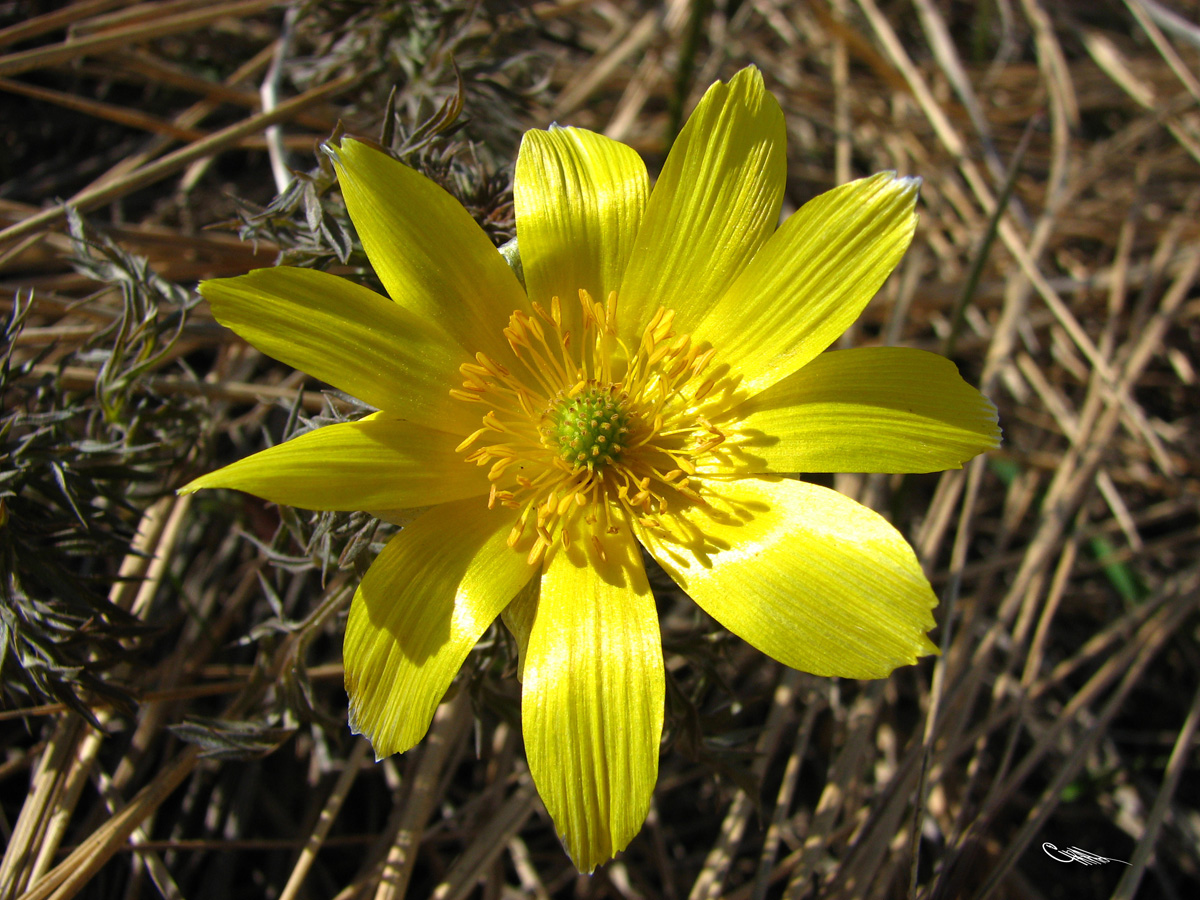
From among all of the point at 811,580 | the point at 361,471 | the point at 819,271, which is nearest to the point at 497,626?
the point at 361,471

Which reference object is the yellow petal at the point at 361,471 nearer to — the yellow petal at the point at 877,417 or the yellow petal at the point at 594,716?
the yellow petal at the point at 594,716

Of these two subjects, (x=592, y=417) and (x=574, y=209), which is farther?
(x=592, y=417)

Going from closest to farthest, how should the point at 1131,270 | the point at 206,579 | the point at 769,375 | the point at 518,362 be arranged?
1. the point at 769,375
2. the point at 518,362
3. the point at 206,579
4. the point at 1131,270

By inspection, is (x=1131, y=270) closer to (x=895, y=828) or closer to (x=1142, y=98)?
(x=1142, y=98)

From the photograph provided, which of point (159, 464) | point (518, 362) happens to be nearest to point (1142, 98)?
point (518, 362)

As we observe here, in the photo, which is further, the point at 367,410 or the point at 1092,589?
the point at 1092,589

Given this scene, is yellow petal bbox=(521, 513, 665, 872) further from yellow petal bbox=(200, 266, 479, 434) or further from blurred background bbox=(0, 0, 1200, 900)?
yellow petal bbox=(200, 266, 479, 434)

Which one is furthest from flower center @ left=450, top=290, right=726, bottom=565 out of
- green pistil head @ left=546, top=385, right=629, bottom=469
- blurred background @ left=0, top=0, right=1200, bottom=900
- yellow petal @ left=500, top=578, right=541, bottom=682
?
blurred background @ left=0, top=0, right=1200, bottom=900

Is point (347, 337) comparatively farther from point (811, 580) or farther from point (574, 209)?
point (811, 580)
